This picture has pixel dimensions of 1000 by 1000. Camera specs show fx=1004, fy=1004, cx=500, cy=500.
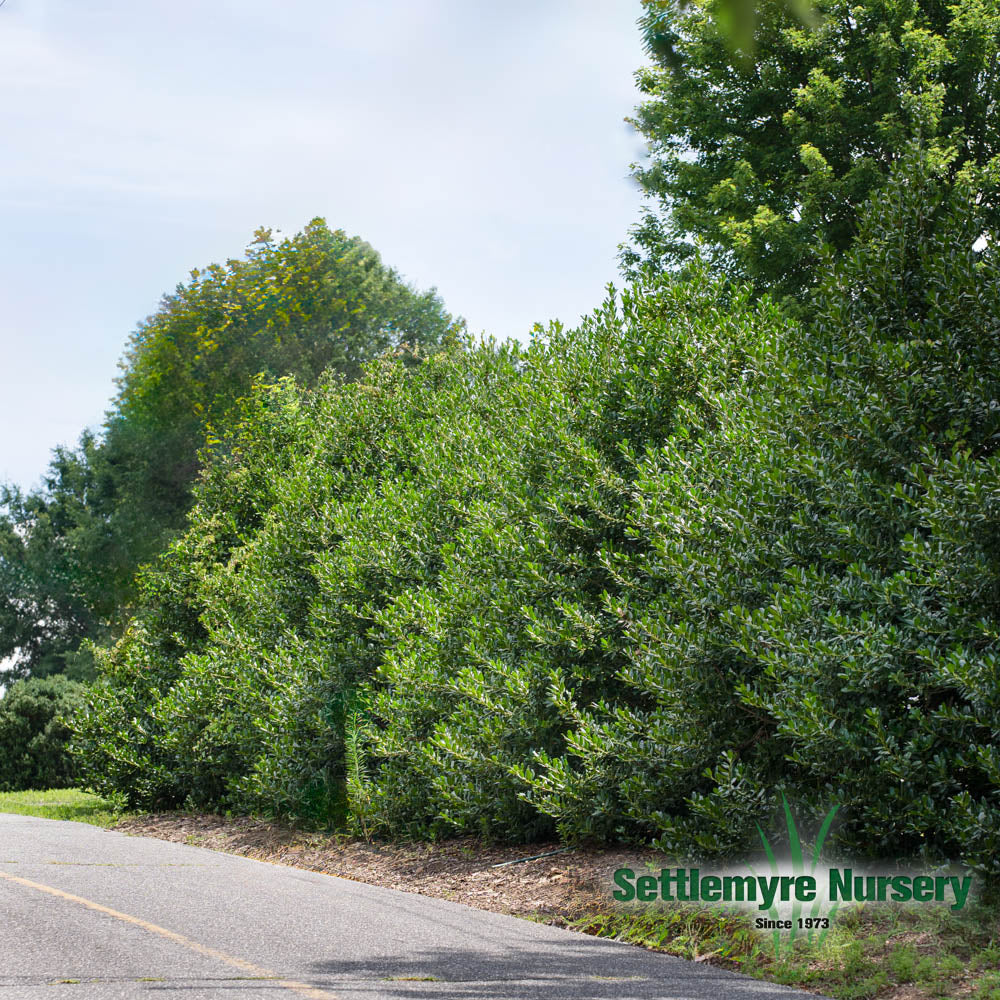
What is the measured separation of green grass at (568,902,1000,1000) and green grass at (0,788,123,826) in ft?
39.8

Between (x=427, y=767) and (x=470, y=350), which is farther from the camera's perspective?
(x=470, y=350)

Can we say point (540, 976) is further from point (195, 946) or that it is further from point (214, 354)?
point (214, 354)

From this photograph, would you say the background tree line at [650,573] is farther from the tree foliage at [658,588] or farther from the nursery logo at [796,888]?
the nursery logo at [796,888]

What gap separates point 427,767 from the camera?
1076 centimetres

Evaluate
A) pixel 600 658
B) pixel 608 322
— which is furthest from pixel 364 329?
pixel 600 658

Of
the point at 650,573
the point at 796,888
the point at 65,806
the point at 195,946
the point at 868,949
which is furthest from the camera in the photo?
the point at 65,806

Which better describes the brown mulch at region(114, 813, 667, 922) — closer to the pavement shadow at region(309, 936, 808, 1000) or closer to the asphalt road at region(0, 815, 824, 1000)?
the asphalt road at region(0, 815, 824, 1000)

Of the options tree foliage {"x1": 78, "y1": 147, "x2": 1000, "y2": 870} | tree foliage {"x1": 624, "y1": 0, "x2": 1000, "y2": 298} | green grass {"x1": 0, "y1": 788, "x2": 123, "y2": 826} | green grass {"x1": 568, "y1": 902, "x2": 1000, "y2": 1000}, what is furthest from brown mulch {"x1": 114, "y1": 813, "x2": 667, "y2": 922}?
tree foliage {"x1": 624, "y1": 0, "x2": 1000, "y2": 298}

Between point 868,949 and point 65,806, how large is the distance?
17624 mm

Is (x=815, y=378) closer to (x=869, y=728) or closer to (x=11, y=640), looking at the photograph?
(x=869, y=728)

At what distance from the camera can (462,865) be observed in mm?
10062

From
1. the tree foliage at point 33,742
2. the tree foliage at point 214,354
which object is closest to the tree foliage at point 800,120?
the tree foliage at point 214,354

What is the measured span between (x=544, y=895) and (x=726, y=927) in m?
2.03

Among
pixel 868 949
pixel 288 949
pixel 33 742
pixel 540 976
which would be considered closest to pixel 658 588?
pixel 868 949
